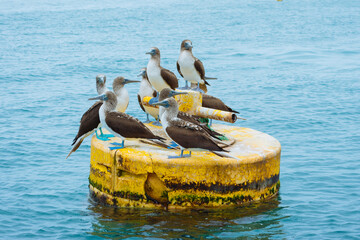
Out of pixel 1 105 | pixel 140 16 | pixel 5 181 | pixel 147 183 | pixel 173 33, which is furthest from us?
pixel 140 16

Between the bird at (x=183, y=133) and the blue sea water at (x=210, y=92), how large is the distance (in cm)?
143

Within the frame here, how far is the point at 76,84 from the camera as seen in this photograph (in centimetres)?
3083

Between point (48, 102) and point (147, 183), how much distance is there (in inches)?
617

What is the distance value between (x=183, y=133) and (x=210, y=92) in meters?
17.4

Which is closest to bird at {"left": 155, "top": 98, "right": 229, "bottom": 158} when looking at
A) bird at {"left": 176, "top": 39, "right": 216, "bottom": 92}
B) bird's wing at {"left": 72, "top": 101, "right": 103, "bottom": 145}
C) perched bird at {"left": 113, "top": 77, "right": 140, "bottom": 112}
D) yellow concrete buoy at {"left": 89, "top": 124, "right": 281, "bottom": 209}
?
yellow concrete buoy at {"left": 89, "top": 124, "right": 281, "bottom": 209}

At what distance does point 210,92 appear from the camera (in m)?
28.4

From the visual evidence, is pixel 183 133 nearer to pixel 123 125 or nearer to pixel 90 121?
pixel 123 125

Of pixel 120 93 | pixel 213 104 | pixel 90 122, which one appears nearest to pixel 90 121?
pixel 90 122

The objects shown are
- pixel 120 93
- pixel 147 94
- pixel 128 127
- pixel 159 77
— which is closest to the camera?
pixel 128 127

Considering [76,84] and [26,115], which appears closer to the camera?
[26,115]

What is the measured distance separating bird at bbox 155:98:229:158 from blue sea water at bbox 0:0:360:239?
1.43 metres

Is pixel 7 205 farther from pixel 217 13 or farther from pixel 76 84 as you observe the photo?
pixel 217 13

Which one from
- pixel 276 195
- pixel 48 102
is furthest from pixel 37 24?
pixel 276 195

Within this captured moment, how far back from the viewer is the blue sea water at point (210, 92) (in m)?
12.1
